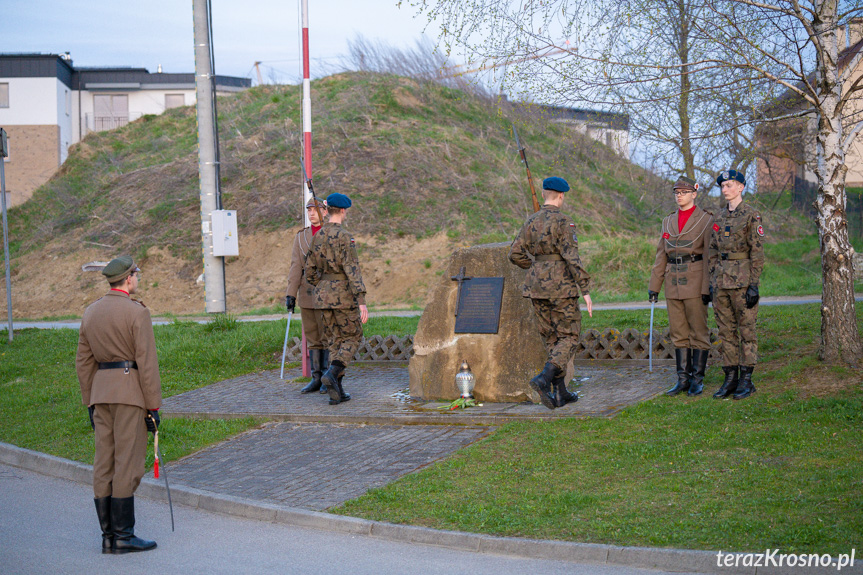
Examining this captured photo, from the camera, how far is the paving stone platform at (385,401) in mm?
8633

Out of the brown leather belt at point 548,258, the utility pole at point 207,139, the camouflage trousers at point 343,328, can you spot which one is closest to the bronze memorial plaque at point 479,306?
the brown leather belt at point 548,258

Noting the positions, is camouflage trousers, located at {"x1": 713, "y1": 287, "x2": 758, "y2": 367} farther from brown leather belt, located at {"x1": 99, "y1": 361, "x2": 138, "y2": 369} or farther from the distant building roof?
the distant building roof

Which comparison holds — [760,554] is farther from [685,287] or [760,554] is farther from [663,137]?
[663,137]

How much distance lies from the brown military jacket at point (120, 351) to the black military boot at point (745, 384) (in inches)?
224

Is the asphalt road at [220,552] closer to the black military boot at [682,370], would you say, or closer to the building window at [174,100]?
the black military boot at [682,370]

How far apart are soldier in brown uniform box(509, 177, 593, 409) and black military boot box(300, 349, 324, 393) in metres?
3.21

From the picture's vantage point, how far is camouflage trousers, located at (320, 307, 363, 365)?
9.87 metres

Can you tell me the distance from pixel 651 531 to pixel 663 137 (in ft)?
21.3

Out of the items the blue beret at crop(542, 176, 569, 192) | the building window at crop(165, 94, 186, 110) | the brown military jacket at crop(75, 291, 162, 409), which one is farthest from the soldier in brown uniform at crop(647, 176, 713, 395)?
the building window at crop(165, 94, 186, 110)

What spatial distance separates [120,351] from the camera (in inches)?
227

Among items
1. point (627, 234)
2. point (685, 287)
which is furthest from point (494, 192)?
point (685, 287)

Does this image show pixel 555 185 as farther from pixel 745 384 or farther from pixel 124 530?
pixel 124 530

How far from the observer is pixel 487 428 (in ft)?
27.0

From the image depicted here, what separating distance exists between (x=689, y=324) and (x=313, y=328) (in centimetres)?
467
